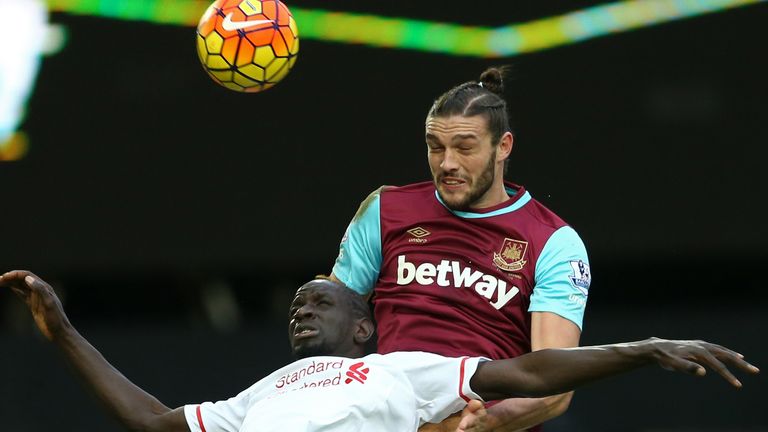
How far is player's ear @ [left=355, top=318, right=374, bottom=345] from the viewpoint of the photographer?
5387mm

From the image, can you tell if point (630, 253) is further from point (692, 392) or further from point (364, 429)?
point (364, 429)

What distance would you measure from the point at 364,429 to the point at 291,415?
238mm

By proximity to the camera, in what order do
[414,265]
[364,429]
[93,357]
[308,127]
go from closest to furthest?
[364,429] → [93,357] → [414,265] → [308,127]

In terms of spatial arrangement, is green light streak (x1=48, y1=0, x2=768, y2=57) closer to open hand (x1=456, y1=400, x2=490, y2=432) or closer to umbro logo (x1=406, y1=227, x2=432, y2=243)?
umbro logo (x1=406, y1=227, x2=432, y2=243)

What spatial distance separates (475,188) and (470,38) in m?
3.48

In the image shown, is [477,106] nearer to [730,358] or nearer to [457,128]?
[457,128]

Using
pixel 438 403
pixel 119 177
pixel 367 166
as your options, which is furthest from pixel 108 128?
pixel 438 403

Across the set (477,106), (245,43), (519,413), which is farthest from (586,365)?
(245,43)

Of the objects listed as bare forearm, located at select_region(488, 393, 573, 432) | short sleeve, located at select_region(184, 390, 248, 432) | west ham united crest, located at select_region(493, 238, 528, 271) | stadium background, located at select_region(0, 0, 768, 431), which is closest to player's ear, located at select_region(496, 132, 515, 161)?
west ham united crest, located at select_region(493, 238, 528, 271)

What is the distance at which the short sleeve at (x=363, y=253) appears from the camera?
5.80 metres

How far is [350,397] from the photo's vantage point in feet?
16.1

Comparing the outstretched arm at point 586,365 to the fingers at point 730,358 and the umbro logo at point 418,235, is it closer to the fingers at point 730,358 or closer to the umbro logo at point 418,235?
the fingers at point 730,358

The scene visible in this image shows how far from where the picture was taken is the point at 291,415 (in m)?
4.89

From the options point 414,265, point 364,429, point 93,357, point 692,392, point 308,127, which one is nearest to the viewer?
point 364,429
